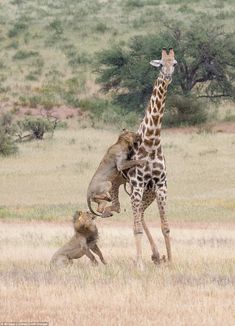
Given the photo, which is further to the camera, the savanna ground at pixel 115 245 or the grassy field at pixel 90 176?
the grassy field at pixel 90 176

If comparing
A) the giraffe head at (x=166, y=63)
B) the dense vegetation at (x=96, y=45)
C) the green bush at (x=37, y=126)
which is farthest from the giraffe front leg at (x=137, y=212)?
the dense vegetation at (x=96, y=45)

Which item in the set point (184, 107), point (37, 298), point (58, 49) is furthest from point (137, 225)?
point (58, 49)

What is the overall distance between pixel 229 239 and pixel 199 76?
27271 mm

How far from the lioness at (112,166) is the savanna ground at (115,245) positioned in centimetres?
86

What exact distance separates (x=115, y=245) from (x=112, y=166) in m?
3.12

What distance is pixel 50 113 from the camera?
132ft

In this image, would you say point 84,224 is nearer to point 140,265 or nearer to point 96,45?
point 140,265

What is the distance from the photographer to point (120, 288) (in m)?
9.07

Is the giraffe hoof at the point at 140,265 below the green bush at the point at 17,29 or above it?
above

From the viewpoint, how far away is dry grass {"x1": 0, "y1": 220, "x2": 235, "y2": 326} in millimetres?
7691

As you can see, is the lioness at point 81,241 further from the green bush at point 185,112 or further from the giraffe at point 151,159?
the green bush at point 185,112

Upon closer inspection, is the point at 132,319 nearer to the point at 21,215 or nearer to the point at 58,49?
the point at 21,215

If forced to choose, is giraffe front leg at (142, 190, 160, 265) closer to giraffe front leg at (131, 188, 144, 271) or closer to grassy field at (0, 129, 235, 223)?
giraffe front leg at (131, 188, 144, 271)

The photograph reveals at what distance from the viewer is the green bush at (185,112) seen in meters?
36.4
